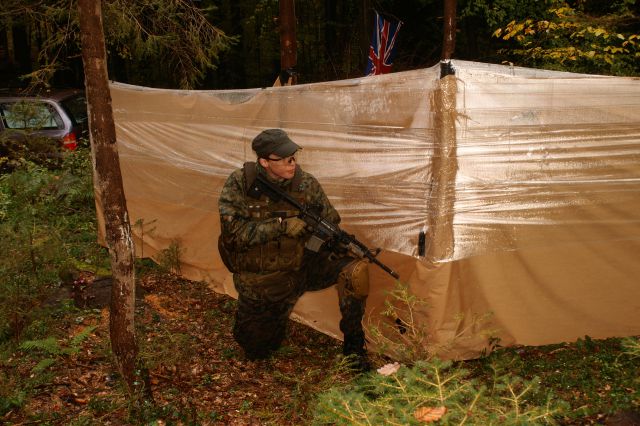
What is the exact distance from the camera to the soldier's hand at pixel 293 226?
387 cm

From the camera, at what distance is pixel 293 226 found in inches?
152

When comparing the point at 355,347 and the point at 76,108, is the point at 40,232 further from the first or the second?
the point at 76,108

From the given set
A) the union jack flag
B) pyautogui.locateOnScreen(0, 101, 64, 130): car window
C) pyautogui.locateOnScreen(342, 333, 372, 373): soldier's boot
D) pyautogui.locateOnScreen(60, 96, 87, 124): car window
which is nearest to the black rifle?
pyautogui.locateOnScreen(342, 333, 372, 373): soldier's boot

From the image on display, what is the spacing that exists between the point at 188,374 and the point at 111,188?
1.53 m

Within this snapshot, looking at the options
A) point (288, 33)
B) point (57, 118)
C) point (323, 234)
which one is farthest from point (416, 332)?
point (57, 118)

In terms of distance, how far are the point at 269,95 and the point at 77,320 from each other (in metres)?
2.54

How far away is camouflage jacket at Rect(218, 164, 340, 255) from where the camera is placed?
3.96 m

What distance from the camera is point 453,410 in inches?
76.4

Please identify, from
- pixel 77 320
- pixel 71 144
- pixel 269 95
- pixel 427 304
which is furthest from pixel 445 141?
pixel 71 144

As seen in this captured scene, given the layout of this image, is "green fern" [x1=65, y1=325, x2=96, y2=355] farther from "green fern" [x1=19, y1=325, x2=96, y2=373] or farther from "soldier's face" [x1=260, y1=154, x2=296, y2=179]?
"soldier's face" [x1=260, y1=154, x2=296, y2=179]

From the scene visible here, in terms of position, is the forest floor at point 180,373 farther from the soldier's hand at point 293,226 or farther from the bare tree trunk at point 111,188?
the soldier's hand at point 293,226

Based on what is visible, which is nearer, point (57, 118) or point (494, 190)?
point (494, 190)

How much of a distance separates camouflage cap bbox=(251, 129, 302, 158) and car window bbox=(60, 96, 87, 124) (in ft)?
21.0

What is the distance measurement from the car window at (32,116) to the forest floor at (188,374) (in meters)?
3.49
